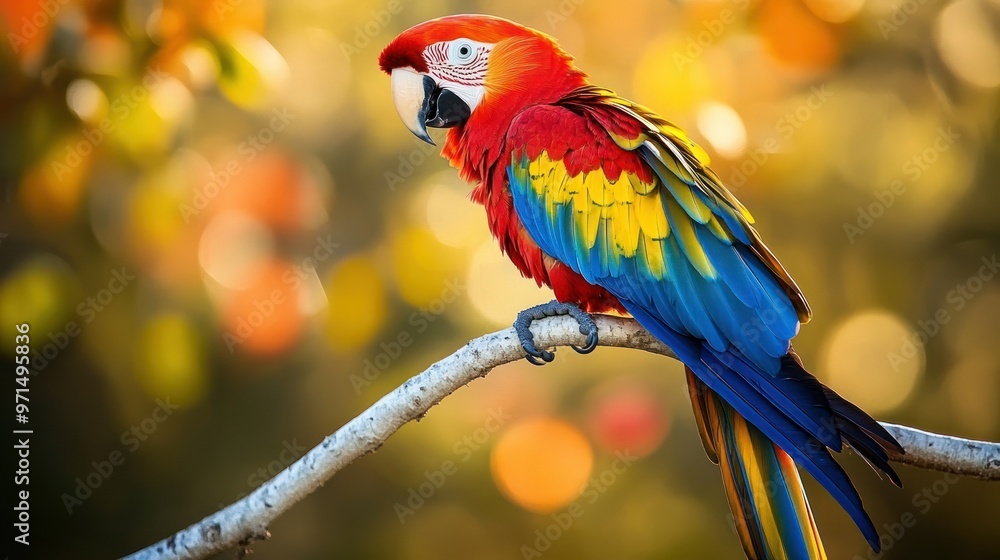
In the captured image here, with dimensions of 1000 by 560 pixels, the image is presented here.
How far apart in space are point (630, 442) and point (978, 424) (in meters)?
1.40

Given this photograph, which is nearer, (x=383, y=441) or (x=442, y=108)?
(x=383, y=441)

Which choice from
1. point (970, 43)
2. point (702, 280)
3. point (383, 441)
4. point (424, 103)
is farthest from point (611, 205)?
point (970, 43)

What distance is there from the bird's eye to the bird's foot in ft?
2.69

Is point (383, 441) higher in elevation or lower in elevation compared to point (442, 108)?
lower

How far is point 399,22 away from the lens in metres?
3.24

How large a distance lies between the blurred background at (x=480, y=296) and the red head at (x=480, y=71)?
1.82ft

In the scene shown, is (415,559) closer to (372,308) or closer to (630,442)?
(630,442)

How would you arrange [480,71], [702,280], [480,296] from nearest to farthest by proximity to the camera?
[702,280]
[480,71]
[480,296]

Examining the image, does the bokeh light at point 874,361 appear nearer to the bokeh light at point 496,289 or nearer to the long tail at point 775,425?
the bokeh light at point 496,289

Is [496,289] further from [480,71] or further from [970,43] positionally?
[970,43]

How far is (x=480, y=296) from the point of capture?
322 cm

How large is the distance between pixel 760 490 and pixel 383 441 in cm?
89

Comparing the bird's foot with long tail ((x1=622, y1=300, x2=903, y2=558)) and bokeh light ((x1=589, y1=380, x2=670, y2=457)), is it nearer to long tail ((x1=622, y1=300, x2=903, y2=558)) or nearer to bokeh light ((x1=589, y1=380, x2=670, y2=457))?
long tail ((x1=622, y1=300, x2=903, y2=558))

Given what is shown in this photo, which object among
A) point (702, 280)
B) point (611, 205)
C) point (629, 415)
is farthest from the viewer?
point (629, 415)
